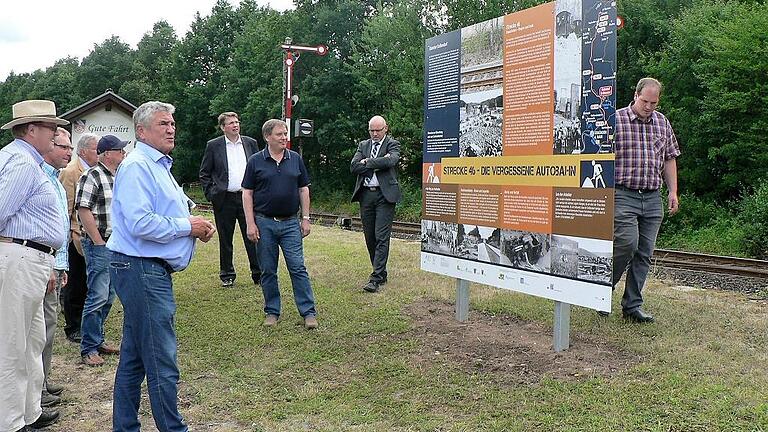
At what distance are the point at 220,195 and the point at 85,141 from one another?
237 cm

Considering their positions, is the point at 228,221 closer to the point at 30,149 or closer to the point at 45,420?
the point at 45,420

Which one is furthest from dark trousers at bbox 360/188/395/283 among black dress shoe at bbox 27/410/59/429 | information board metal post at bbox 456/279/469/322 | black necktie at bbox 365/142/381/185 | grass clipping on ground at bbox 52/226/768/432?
black dress shoe at bbox 27/410/59/429

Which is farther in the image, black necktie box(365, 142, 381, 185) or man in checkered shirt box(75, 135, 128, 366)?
black necktie box(365, 142, 381, 185)

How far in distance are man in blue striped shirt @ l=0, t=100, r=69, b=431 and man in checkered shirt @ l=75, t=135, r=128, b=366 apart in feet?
4.86

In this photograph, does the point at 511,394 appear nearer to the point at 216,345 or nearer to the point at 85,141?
the point at 216,345

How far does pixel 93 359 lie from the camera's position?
559cm

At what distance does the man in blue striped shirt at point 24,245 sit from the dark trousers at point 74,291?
226 cm

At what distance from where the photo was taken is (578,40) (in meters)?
4.80

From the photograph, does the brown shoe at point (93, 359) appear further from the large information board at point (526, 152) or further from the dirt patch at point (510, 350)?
the large information board at point (526, 152)

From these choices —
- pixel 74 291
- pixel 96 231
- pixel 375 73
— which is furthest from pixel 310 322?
pixel 375 73

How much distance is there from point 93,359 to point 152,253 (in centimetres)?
242

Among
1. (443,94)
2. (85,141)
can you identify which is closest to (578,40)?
(443,94)

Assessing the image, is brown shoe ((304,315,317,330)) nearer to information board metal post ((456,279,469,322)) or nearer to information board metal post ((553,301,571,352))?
information board metal post ((456,279,469,322))

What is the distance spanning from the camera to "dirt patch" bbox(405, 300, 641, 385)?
4816mm
